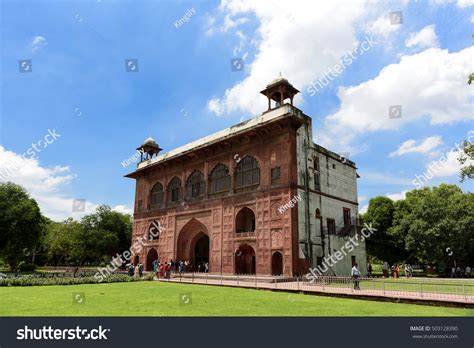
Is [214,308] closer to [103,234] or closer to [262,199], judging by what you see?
[262,199]

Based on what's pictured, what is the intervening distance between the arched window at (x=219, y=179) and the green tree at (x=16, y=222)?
19.6 metres

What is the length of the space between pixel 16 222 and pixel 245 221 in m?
22.9

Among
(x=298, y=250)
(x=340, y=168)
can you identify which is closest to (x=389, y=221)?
(x=340, y=168)

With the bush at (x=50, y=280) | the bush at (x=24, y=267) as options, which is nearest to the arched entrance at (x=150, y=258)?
the bush at (x=50, y=280)

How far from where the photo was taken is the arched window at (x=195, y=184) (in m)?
31.8

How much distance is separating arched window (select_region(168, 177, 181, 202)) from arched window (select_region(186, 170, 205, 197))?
5.31ft

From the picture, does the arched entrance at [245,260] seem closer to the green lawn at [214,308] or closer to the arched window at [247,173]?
the arched window at [247,173]

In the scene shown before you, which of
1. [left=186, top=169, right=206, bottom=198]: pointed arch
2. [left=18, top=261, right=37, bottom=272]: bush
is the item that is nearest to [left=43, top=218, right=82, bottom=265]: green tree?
[left=18, top=261, right=37, bottom=272]: bush

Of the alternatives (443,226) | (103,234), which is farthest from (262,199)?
(103,234)

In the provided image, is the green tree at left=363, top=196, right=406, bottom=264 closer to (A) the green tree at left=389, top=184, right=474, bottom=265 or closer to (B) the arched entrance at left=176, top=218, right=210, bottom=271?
(A) the green tree at left=389, top=184, right=474, bottom=265

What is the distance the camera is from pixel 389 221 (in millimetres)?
42656
